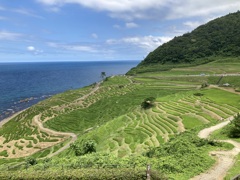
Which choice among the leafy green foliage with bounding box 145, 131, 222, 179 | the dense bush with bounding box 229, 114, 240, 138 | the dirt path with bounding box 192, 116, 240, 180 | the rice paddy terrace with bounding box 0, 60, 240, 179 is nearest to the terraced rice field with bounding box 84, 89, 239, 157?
the rice paddy terrace with bounding box 0, 60, 240, 179

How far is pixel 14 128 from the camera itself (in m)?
64.1

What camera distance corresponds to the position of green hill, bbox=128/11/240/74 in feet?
504

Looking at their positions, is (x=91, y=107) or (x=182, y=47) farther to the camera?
(x=182, y=47)

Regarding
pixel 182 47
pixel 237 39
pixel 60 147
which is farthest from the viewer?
pixel 182 47

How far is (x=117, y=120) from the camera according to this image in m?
49.3

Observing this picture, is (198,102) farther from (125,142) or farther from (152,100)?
(125,142)

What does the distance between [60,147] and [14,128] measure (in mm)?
23839

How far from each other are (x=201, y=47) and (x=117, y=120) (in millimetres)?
136748

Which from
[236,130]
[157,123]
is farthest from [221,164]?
[157,123]

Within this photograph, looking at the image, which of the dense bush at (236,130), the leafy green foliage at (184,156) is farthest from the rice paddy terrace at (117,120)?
the dense bush at (236,130)

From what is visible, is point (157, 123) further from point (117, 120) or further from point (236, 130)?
point (236, 130)

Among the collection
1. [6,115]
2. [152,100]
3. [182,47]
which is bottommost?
[6,115]

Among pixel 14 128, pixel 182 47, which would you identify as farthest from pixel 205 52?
pixel 14 128

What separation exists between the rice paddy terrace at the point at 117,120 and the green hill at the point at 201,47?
66.8 meters
